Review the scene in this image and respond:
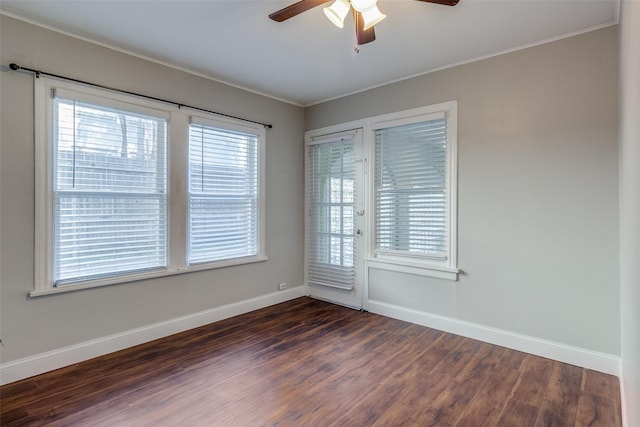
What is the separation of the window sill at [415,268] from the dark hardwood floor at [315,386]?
589 mm

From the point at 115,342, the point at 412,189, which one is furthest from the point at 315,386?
the point at 412,189

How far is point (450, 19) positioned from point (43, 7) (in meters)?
2.91

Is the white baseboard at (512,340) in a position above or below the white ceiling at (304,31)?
below

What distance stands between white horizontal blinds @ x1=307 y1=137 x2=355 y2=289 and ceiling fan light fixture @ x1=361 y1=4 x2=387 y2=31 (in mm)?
2091

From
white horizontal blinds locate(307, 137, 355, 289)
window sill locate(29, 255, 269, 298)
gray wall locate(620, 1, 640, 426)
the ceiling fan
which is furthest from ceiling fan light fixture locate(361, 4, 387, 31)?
window sill locate(29, 255, 269, 298)

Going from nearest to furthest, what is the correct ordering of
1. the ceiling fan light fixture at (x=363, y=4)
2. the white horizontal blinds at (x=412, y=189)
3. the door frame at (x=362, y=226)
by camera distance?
the ceiling fan light fixture at (x=363, y=4), the white horizontal blinds at (x=412, y=189), the door frame at (x=362, y=226)

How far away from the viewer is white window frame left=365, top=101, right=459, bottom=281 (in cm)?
323

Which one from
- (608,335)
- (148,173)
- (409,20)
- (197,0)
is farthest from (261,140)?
(608,335)

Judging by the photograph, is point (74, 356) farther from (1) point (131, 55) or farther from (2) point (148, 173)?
(1) point (131, 55)

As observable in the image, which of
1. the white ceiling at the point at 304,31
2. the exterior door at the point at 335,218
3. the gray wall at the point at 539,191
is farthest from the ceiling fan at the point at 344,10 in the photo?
the exterior door at the point at 335,218

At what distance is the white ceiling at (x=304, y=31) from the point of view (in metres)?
2.28

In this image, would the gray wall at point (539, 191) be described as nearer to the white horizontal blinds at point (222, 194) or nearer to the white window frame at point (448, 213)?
the white window frame at point (448, 213)

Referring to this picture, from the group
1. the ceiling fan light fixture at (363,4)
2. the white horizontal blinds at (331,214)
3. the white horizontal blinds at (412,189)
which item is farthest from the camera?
the white horizontal blinds at (331,214)

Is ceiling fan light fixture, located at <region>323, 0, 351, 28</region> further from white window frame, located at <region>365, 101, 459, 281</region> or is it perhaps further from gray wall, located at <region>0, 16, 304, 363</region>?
gray wall, located at <region>0, 16, 304, 363</region>
